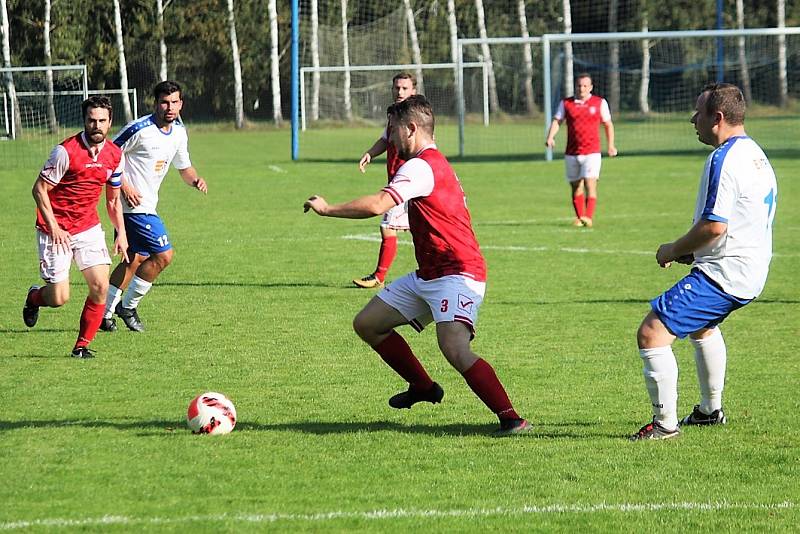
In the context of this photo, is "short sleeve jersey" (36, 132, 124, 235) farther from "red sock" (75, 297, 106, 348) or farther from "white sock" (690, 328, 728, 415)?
"white sock" (690, 328, 728, 415)

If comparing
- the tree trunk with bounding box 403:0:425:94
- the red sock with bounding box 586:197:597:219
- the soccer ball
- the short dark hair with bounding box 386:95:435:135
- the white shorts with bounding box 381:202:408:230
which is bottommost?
the red sock with bounding box 586:197:597:219

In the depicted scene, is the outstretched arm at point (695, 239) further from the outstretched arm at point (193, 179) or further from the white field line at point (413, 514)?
the outstretched arm at point (193, 179)

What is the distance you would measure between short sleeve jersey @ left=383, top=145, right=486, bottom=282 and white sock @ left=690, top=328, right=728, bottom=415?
1279mm

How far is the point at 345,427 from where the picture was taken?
7336mm

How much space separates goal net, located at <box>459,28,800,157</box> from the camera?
43219 mm

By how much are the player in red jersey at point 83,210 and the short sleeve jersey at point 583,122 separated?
1085 centimetres

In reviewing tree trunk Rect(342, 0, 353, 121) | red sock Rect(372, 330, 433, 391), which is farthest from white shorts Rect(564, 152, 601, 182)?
tree trunk Rect(342, 0, 353, 121)

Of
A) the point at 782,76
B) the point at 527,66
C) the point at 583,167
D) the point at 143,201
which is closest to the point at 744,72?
the point at 782,76

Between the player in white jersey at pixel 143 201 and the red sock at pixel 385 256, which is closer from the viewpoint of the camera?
the player in white jersey at pixel 143 201

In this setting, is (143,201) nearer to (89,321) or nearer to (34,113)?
(89,321)

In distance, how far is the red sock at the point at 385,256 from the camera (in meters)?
13.6

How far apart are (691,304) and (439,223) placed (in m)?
1.38

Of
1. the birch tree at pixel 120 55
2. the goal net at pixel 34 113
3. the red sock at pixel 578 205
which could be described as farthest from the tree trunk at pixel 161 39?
the red sock at pixel 578 205

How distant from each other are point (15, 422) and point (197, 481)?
71.1 inches
